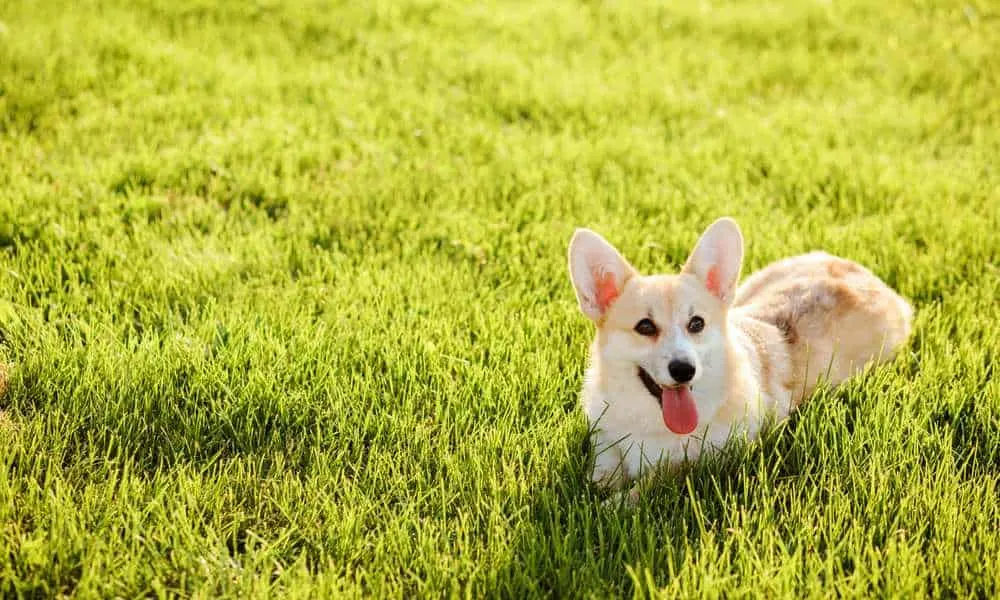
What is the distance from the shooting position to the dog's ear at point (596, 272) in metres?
3.12

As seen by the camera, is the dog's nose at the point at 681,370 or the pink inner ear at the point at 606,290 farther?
the pink inner ear at the point at 606,290

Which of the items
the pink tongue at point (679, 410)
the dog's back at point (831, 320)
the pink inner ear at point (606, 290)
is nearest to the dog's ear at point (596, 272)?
the pink inner ear at point (606, 290)

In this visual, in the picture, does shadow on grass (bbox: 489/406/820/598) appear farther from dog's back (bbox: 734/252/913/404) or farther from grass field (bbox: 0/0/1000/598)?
dog's back (bbox: 734/252/913/404)

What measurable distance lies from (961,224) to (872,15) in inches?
192

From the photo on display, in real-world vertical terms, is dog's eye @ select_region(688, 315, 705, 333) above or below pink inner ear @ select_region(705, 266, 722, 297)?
below

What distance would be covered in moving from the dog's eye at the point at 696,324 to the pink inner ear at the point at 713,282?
0.69 feet

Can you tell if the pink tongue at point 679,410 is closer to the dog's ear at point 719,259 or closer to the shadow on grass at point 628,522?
the shadow on grass at point 628,522

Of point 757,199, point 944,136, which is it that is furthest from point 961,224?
point 944,136

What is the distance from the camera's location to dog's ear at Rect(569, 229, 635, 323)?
3.12 metres

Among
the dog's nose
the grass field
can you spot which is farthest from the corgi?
the grass field

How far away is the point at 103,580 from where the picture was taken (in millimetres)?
2494

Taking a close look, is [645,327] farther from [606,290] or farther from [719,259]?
[719,259]

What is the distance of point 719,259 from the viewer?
3197mm

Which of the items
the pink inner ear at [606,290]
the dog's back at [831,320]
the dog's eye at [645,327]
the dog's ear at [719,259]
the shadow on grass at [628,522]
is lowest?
the shadow on grass at [628,522]
